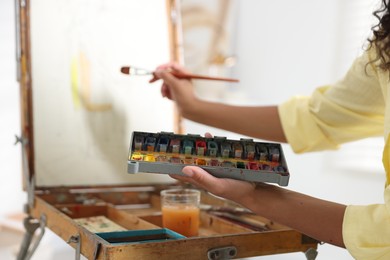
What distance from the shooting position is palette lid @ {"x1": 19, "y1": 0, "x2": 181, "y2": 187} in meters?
0.98

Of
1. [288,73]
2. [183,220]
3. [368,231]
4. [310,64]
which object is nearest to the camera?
[368,231]

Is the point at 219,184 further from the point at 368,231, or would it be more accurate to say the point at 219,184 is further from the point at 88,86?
the point at 88,86

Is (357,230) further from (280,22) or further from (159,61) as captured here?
(280,22)

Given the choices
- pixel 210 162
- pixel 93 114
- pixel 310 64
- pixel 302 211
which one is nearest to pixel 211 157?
pixel 210 162

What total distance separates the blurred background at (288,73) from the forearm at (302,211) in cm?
58

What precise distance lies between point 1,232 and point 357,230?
101 centimetres

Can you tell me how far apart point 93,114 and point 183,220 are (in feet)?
1.32

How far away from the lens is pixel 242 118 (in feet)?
3.37

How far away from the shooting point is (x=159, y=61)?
1.19 metres

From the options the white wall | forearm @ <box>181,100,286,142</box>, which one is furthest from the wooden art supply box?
the white wall

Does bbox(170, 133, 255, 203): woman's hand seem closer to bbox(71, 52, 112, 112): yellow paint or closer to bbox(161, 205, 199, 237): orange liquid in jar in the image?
bbox(161, 205, 199, 237): orange liquid in jar

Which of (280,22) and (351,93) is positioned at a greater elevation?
(280,22)

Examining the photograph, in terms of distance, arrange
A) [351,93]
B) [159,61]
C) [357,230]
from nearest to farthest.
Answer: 1. [357,230]
2. [351,93]
3. [159,61]

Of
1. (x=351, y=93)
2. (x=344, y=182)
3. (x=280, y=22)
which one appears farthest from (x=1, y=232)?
(x=280, y=22)
